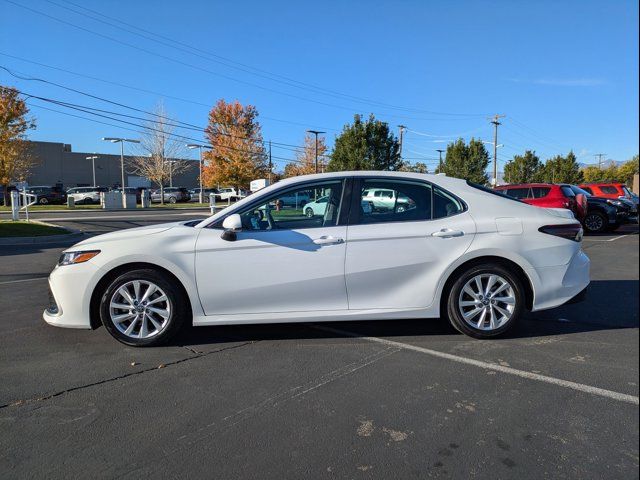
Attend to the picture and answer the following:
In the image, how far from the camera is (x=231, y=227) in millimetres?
4238

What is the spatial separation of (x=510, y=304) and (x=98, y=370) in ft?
12.3

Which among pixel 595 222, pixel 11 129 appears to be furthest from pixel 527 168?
pixel 11 129

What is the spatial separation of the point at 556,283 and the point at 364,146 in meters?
28.7

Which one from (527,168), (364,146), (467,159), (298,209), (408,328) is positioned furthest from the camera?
(527,168)

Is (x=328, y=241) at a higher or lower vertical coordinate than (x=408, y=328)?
higher

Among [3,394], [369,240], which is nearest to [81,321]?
[3,394]

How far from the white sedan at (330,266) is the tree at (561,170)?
182ft

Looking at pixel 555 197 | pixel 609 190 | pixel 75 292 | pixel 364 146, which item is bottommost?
pixel 75 292

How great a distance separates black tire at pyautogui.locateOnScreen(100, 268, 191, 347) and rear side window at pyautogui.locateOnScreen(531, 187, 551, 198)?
1363 cm

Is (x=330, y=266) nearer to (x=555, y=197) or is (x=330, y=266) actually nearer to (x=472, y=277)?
(x=472, y=277)

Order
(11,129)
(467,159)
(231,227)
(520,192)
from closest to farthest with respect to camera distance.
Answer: (231,227)
(520,192)
(11,129)
(467,159)

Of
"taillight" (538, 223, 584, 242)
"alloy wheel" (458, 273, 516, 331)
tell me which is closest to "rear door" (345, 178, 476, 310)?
"alloy wheel" (458, 273, 516, 331)

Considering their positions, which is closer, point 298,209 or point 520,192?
point 298,209

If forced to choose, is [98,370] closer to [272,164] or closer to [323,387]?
[323,387]
